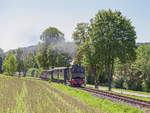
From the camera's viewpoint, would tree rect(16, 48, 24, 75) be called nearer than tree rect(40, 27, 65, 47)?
No

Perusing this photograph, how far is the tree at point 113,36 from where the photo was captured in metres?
37.4

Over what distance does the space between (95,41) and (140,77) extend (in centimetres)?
2286

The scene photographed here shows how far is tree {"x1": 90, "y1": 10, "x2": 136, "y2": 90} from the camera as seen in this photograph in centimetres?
3744

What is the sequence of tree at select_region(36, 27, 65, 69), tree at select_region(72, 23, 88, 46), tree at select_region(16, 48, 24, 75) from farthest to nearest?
tree at select_region(16, 48, 24, 75)
tree at select_region(36, 27, 65, 69)
tree at select_region(72, 23, 88, 46)

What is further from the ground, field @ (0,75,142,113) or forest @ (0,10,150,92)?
forest @ (0,10,150,92)

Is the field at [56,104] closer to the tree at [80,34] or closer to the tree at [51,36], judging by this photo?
the tree at [80,34]

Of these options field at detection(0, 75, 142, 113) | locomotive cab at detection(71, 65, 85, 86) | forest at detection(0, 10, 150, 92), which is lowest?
field at detection(0, 75, 142, 113)

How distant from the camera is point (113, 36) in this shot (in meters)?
37.6

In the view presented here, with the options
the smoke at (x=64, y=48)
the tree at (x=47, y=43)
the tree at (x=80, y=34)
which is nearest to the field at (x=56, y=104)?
the tree at (x=80, y=34)

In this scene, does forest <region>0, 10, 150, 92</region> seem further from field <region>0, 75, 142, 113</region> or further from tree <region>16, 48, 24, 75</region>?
tree <region>16, 48, 24, 75</region>

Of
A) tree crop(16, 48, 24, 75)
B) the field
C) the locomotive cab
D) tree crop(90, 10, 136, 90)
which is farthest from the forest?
tree crop(16, 48, 24, 75)

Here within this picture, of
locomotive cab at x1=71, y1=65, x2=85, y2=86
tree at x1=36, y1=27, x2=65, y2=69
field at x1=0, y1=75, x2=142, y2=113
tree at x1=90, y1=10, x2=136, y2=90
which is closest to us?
field at x1=0, y1=75, x2=142, y2=113

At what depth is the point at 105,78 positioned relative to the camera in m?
70.8

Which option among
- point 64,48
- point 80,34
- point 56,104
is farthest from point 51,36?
point 56,104
